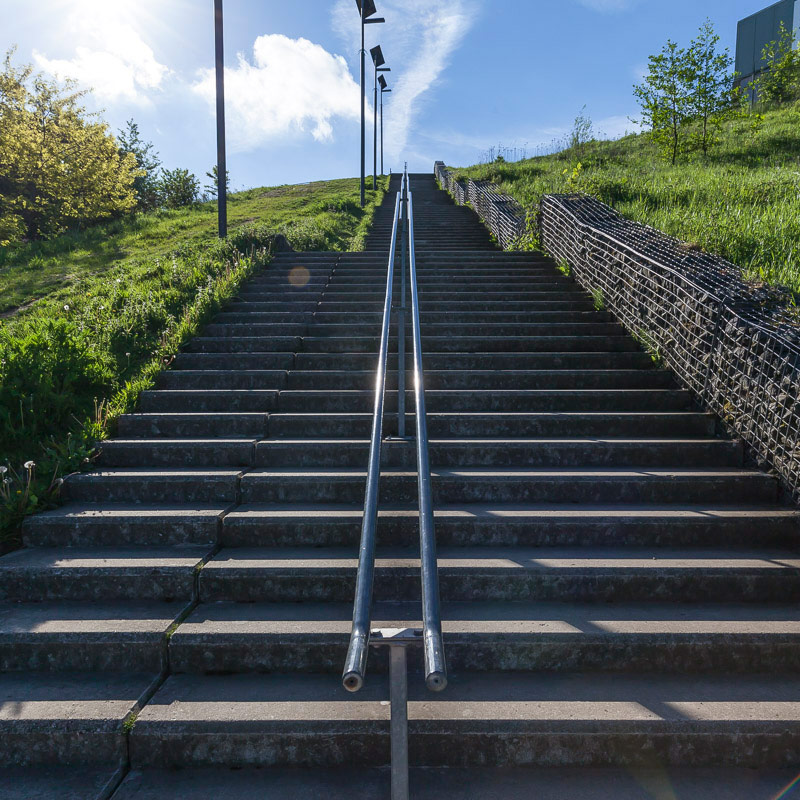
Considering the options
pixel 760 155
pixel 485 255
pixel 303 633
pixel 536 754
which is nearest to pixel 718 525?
pixel 536 754

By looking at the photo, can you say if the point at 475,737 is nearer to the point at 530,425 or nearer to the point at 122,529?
the point at 122,529

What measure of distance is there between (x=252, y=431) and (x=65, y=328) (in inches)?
96.6

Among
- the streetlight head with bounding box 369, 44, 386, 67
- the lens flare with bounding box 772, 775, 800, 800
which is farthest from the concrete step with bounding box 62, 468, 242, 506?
the streetlight head with bounding box 369, 44, 386, 67

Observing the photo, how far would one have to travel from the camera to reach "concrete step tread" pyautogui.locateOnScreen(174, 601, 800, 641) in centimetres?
279

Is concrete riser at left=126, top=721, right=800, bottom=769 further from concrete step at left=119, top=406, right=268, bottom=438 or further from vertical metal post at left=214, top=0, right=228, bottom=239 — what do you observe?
vertical metal post at left=214, top=0, right=228, bottom=239

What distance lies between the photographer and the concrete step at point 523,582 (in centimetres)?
311

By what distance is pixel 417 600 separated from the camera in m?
3.10

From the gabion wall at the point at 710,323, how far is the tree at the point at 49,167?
2209cm

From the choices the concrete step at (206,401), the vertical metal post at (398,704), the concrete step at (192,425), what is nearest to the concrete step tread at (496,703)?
the vertical metal post at (398,704)

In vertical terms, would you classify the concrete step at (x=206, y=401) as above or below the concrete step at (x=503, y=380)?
below

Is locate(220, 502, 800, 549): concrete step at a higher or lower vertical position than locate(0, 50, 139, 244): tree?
lower

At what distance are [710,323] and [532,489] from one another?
203 cm

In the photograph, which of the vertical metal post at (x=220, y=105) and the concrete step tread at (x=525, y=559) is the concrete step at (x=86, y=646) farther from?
the vertical metal post at (x=220, y=105)

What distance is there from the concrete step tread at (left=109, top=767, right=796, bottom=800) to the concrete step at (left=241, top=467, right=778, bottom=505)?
1659 mm
